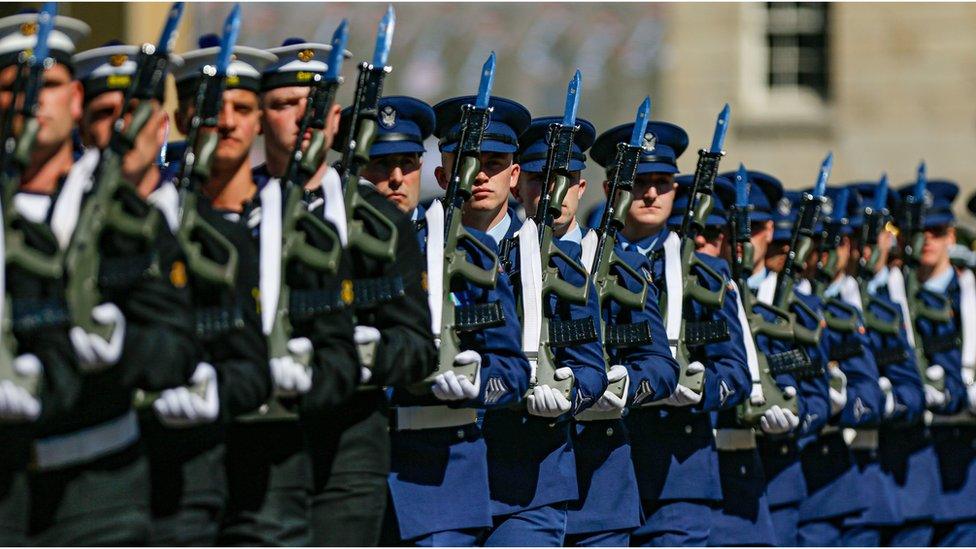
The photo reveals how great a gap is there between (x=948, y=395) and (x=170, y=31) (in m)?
7.48

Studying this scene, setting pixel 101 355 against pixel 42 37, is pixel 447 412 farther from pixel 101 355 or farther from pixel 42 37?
pixel 42 37

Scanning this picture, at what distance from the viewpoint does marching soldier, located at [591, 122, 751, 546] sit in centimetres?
959

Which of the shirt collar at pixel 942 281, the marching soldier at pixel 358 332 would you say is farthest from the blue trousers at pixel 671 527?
the shirt collar at pixel 942 281

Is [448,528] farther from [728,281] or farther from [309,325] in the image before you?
[728,281]

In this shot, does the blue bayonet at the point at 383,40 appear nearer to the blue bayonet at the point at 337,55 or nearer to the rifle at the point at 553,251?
the blue bayonet at the point at 337,55

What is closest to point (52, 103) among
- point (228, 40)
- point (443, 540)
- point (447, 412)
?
point (228, 40)

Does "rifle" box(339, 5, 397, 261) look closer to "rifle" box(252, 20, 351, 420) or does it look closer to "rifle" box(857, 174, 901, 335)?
"rifle" box(252, 20, 351, 420)

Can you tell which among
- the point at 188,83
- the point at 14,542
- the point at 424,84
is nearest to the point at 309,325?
the point at 188,83

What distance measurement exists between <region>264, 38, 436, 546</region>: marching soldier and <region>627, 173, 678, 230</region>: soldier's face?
2620 mm

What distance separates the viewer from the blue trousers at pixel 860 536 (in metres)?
11.9

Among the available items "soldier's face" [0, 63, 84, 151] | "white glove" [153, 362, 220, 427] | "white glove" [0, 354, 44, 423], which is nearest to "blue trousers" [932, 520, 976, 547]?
"white glove" [153, 362, 220, 427]

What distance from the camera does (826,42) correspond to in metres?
26.0

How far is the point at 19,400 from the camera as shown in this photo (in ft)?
18.6

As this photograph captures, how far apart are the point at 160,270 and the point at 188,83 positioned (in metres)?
→ 1.18
